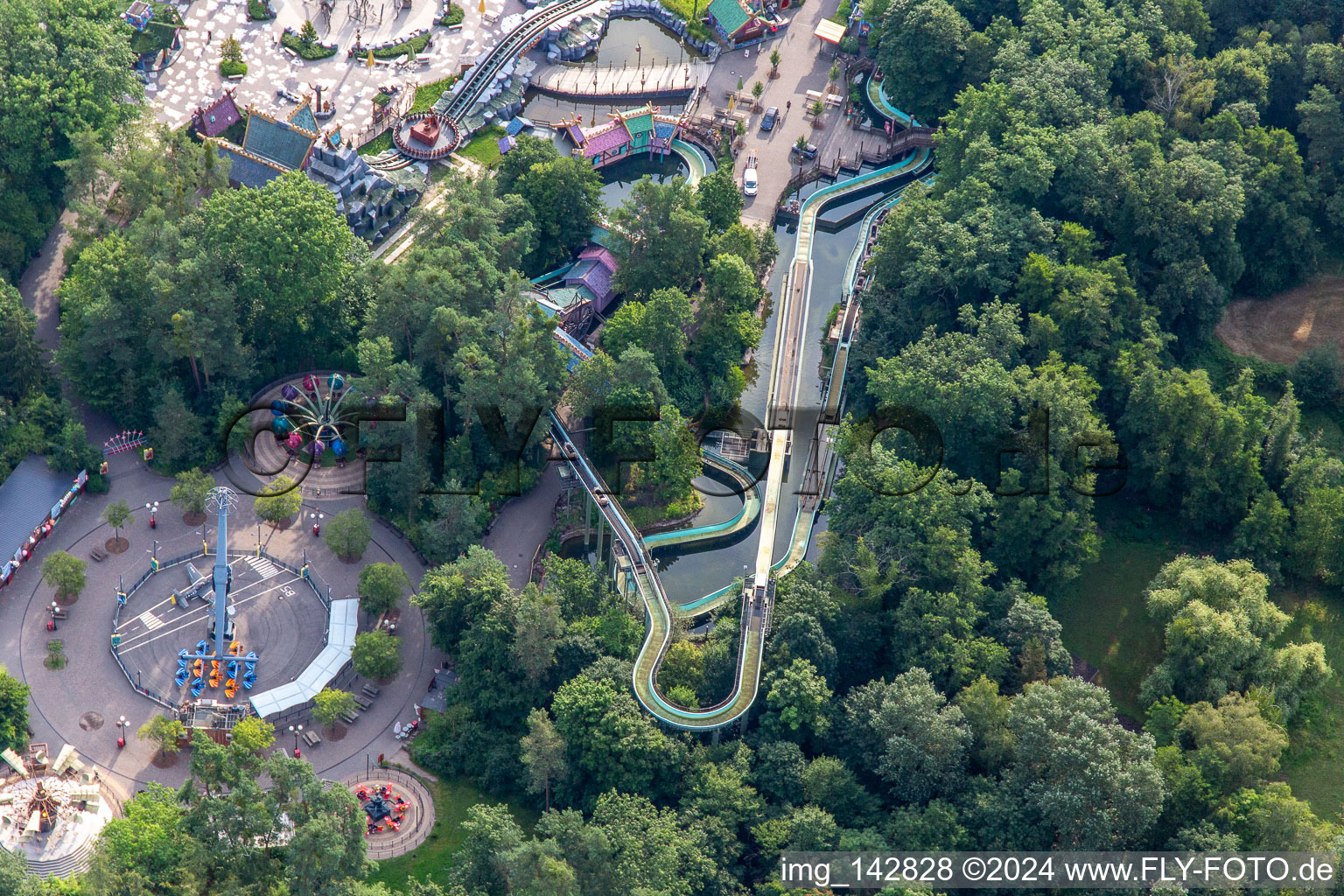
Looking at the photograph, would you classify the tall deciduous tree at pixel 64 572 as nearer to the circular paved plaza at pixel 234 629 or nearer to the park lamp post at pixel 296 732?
the circular paved plaza at pixel 234 629

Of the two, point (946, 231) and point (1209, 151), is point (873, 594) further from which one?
point (1209, 151)

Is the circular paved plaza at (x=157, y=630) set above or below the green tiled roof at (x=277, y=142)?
below

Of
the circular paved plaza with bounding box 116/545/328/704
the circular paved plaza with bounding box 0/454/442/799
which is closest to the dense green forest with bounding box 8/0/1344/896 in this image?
the circular paved plaza with bounding box 0/454/442/799

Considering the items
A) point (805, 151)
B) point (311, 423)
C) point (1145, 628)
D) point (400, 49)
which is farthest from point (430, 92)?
point (1145, 628)

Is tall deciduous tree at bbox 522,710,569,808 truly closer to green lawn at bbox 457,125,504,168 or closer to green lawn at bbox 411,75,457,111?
green lawn at bbox 457,125,504,168

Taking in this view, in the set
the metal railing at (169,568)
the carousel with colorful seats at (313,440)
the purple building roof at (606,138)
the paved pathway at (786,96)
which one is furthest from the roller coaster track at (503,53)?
the metal railing at (169,568)

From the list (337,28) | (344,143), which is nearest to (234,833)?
(344,143)
